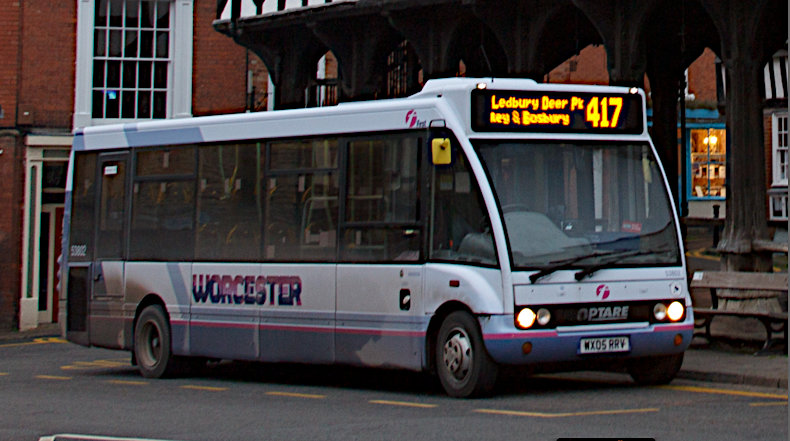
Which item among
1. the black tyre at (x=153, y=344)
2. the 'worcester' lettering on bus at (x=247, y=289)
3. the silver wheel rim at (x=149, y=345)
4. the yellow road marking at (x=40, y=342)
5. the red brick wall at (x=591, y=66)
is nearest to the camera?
the 'worcester' lettering on bus at (x=247, y=289)

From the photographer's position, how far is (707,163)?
150 feet

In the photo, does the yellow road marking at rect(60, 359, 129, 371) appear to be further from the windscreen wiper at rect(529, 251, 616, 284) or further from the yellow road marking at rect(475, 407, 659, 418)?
the yellow road marking at rect(475, 407, 659, 418)

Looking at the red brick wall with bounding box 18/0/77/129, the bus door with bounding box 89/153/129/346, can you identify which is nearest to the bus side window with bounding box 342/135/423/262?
the bus door with bounding box 89/153/129/346

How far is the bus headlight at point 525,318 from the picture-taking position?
11641 millimetres

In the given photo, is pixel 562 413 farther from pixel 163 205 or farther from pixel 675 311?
pixel 163 205

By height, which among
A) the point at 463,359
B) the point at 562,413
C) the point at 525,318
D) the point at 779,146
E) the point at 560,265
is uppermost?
the point at 779,146

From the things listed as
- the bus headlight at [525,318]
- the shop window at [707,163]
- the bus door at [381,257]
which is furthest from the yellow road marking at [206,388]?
the shop window at [707,163]

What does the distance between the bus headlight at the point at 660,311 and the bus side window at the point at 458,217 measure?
1580 millimetres

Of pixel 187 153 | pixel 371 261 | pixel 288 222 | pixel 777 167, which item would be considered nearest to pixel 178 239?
pixel 187 153

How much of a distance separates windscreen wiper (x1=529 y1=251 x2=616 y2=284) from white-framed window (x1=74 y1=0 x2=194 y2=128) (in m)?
17.9

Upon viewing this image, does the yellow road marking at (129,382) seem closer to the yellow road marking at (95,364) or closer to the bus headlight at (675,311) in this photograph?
the yellow road marking at (95,364)

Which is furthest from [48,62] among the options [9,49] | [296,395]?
[296,395]

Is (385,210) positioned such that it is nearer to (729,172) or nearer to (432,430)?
(432,430)

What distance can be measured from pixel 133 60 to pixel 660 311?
723 inches
